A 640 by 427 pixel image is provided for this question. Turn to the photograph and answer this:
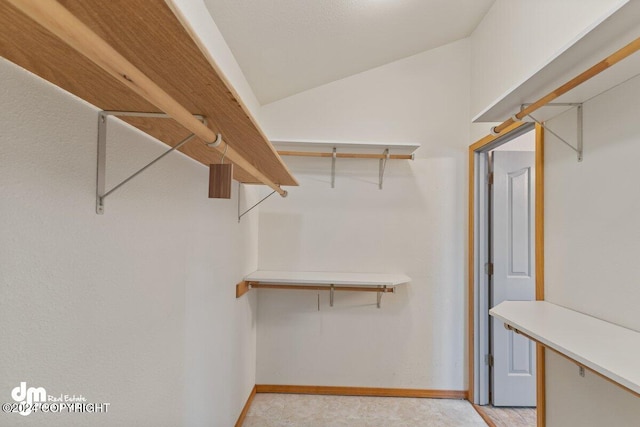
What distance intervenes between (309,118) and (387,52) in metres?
0.75

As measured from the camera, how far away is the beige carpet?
2.17 metres

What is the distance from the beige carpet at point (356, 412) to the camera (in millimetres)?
2173

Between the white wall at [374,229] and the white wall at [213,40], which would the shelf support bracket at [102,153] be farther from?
the white wall at [374,229]

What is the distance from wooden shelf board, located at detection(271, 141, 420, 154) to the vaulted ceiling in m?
0.43

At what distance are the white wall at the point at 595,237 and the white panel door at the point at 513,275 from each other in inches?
31.9

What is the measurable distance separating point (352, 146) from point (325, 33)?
0.74 metres

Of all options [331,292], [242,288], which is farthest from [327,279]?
[242,288]

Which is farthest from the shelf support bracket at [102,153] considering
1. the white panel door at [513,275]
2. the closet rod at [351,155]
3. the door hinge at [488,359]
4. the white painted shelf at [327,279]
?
the door hinge at [488,359]

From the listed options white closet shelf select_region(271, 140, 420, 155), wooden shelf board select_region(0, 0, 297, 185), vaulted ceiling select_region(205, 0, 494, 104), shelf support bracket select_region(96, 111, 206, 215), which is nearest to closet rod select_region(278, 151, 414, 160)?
white closet shelf select_region(271, 140, 420, 155)

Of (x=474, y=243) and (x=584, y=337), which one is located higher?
(x=474, y=243)

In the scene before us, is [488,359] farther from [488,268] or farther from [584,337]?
[584,337]

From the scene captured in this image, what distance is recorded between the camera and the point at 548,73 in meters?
1.09

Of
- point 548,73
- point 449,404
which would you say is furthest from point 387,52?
point 449,404

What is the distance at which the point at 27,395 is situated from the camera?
61 cm
